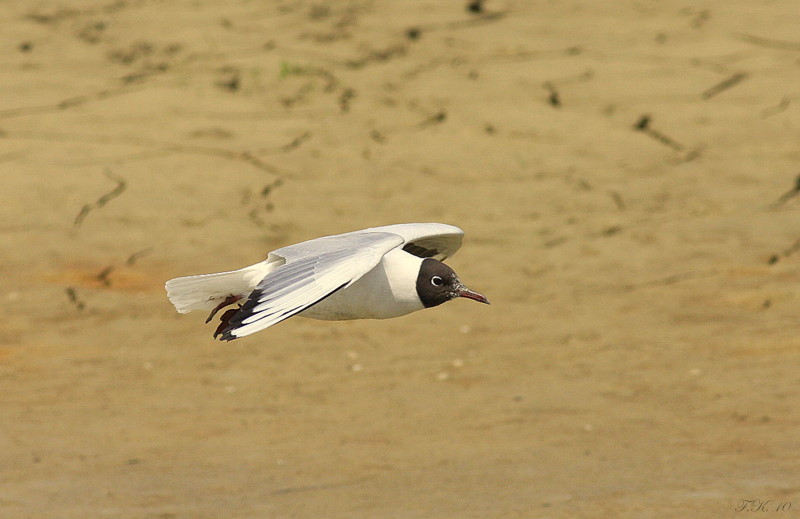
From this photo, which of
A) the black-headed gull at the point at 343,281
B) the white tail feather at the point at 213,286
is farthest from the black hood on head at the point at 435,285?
the white tail feather at the point at 213,286

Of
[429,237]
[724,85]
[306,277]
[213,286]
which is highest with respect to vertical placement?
[306,277]

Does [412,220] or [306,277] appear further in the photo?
[412,220]

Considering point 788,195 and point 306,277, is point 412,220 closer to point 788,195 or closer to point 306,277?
point 788,195

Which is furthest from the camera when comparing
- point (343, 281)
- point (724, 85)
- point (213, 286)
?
point (724, 85)

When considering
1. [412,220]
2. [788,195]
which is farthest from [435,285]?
[788,195]

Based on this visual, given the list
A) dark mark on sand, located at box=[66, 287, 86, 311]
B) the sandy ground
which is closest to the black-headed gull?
the sandy ground

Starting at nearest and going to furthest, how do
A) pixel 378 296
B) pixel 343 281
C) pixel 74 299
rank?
pixel 343 281, pixel 378 296, pixel 74 299

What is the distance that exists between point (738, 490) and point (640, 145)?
11.9ft

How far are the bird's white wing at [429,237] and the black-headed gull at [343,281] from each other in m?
0.22

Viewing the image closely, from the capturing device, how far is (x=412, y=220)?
7.00 metres

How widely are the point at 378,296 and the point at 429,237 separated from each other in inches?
28.4

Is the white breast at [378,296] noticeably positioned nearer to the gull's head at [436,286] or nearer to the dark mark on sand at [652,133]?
the gull's head at [436,286]

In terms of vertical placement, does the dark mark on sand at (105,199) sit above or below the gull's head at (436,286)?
below

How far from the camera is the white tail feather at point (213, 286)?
3986 millimetres
